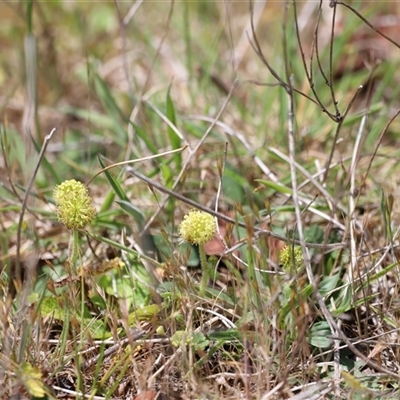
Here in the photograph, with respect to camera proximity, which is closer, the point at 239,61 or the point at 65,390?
the point at 65,390

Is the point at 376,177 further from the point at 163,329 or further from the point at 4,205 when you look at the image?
the point at 4,205

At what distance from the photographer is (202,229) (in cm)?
116

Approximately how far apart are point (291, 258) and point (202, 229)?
0.58 feet

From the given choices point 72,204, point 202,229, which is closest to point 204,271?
point 202,229

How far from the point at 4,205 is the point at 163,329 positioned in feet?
2.37

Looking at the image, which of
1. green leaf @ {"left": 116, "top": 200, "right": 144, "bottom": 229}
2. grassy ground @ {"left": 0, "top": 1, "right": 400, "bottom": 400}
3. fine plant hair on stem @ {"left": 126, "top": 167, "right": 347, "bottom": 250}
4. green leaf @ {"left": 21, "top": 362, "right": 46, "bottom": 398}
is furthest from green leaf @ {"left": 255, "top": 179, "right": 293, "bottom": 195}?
green leaf @ {"left": 21, "top": 362, "right": 46, "bottom": 398}

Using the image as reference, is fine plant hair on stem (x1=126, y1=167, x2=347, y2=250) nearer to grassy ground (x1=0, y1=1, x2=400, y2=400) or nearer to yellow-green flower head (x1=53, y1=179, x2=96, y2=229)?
grassy ground (x1=0, y1=1, x2=400, y2=400)

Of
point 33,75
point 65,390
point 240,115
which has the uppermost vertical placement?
point 33,75

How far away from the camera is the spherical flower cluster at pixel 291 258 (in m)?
1.16

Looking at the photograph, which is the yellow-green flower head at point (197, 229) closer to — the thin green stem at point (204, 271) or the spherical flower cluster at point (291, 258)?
the thin green stem at point (204, 271)

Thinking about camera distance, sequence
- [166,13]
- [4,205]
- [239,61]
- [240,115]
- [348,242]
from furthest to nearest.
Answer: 1. [166,13]
2. [239,61]
3. [240,115]
4. [4,205]
5. [348,242]

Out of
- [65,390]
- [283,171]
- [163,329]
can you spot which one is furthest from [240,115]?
[65,390]

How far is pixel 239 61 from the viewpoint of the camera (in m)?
2.40

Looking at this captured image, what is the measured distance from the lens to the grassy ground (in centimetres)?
113
